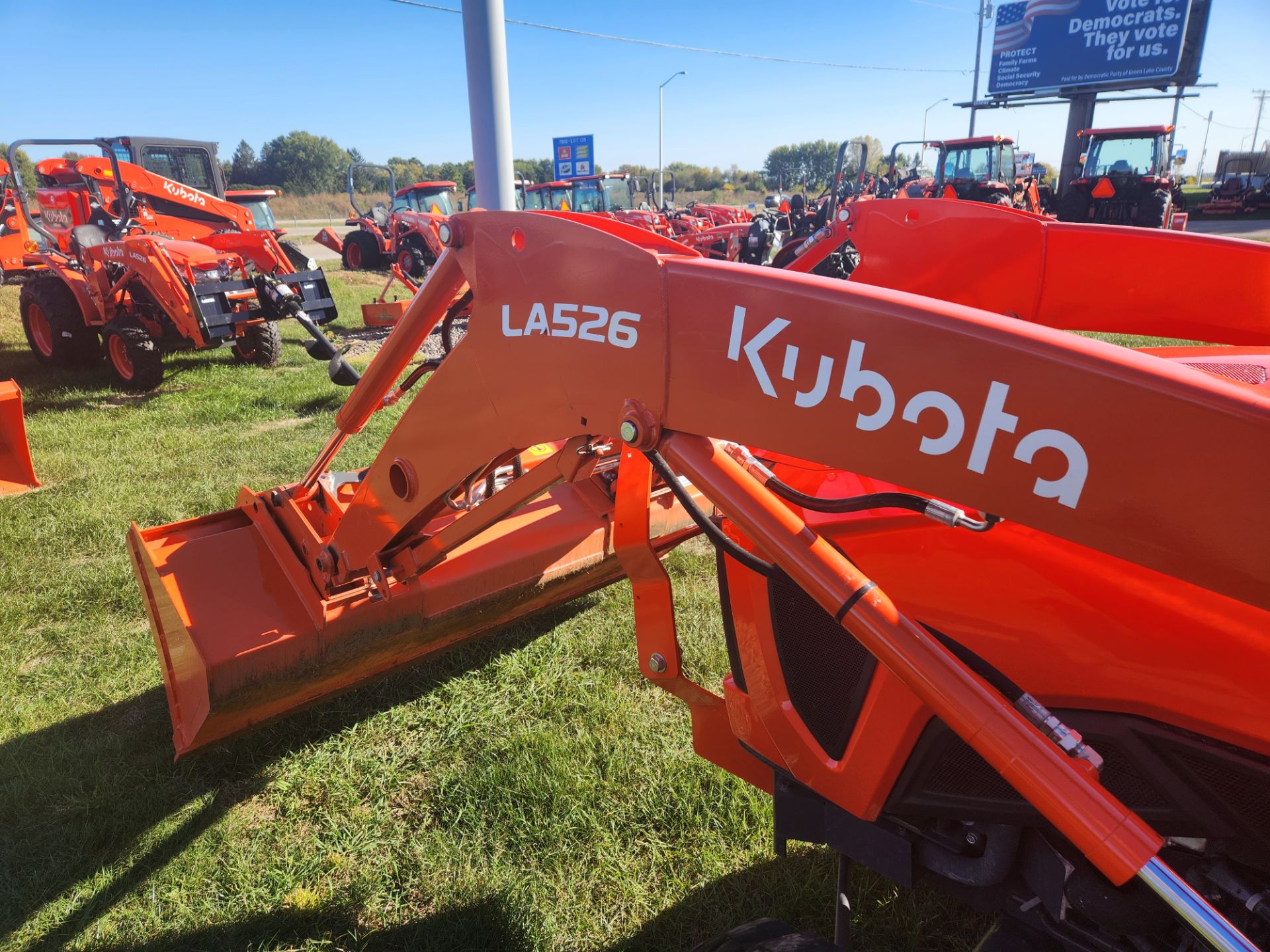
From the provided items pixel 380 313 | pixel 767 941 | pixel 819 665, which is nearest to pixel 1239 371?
pixel 819 665

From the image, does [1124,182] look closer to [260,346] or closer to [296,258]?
[296,258]

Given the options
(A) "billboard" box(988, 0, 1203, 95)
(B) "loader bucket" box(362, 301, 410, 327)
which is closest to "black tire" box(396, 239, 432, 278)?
(B) "loader bucket" box(362, 301, 410, 327)

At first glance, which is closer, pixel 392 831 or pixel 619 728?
pixel 392 831

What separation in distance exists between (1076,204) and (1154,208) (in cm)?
174

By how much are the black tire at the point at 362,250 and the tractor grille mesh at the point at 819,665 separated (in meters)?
18.4

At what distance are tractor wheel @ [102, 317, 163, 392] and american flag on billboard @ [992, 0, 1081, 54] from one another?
115 ft

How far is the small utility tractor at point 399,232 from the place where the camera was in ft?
54.9

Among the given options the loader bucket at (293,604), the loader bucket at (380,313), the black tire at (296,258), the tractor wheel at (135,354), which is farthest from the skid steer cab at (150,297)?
the loader bucket at (293,604)

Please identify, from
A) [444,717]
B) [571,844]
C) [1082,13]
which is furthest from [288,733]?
[1082,13]

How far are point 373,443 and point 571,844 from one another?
14.0 ft

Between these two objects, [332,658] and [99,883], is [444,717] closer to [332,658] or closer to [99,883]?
[332,658]

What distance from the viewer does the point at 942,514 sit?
3.79ft

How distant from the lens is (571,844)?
2521 mm

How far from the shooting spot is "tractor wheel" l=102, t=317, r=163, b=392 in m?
7.79
